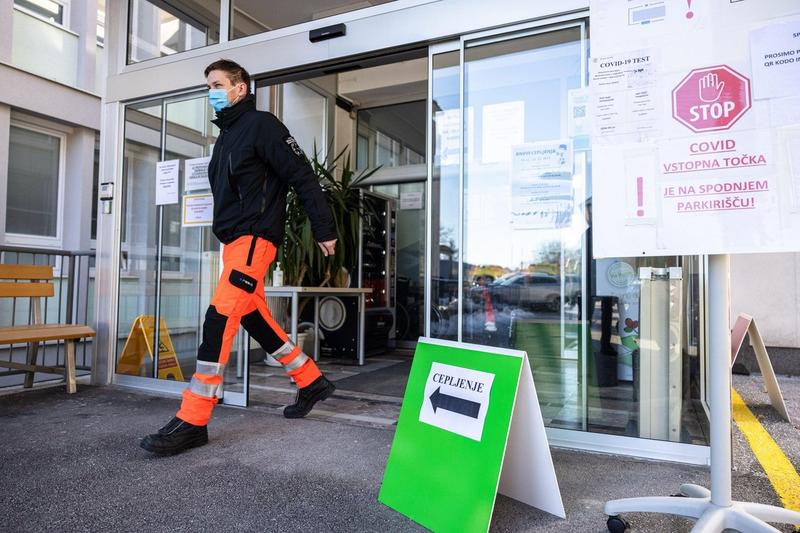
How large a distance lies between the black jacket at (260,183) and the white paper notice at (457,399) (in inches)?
39.6

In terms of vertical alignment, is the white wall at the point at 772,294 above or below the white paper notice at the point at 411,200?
below

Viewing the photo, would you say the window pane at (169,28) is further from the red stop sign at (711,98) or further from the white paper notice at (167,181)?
the red stop sign at (711,98)

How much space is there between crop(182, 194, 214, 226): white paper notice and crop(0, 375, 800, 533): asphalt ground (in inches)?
55.2

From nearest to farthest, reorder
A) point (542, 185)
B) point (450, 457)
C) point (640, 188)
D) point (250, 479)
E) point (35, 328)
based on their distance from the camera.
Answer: point (640, 188), point (450, 457), point (250, 479), point (542, 185), point (35, 328)

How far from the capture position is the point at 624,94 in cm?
161

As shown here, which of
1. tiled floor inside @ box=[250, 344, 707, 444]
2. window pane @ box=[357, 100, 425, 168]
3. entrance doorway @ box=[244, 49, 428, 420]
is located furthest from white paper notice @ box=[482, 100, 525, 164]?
window pane @ box=[357, 100, 425, 168]

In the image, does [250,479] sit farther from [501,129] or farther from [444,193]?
[501,129]

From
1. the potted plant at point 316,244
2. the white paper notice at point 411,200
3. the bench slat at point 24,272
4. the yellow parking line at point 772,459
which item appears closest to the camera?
the yellow parking line at point 772,459

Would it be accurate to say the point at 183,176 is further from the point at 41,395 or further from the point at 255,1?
the point at 41,395

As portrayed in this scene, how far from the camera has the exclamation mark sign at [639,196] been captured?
5.15 ft

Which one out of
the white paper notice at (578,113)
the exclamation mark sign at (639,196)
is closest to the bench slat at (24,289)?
the white paper notice at (578,113)

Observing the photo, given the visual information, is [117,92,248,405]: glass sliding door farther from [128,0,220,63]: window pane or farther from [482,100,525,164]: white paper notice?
[482,100,525,164]: white paper notice

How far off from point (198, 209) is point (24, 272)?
1403 millimetres

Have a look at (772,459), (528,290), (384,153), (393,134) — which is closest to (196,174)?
(528,290)
